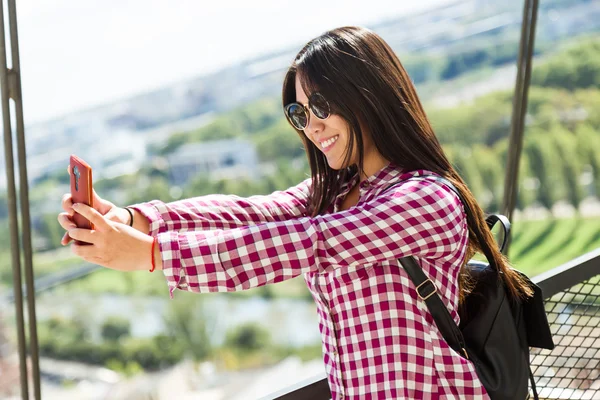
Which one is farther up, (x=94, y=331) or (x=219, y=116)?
(x=219, y=116)

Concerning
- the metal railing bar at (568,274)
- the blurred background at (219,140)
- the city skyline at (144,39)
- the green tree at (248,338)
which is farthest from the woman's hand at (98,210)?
the city skyline at (144,39)

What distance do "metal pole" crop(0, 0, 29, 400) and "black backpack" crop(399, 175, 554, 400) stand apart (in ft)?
2.15

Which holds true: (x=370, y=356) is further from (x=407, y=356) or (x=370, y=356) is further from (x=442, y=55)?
(x=442, y=55)

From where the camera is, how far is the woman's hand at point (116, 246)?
85cm

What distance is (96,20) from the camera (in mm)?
27859

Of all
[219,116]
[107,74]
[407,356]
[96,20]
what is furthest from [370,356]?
[96,20]

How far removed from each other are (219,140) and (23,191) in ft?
80.6

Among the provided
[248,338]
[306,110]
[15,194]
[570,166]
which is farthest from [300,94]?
[248,338]

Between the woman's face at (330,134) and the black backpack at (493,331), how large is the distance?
18 centimetres

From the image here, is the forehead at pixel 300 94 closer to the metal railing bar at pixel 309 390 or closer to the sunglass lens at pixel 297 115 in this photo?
the sunglass lens at pixel 297 115

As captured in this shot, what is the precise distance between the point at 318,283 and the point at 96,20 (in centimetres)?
2879

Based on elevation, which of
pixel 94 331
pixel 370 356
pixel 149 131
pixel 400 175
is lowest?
pixel 94 331

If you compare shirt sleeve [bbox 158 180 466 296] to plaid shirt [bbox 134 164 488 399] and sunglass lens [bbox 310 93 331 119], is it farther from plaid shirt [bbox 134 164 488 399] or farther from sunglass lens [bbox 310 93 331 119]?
sunglass lens [bbox 310 93 331 119]

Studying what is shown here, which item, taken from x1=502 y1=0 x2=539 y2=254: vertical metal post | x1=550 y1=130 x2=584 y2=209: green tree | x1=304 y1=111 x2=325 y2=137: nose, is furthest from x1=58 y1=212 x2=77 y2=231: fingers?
x1=550 y1=130 x2=584 y2=209: green tree
